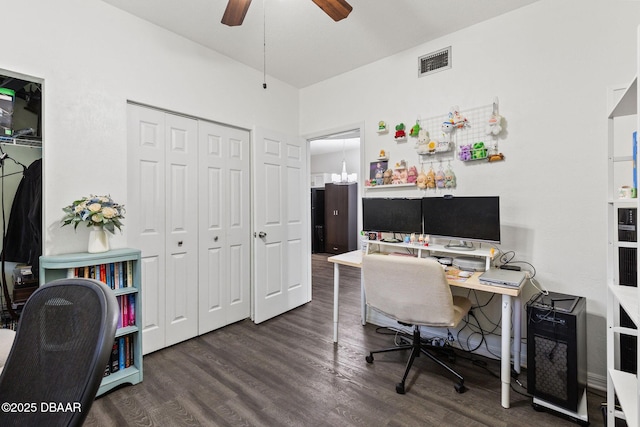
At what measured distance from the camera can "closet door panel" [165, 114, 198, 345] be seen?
257 cm

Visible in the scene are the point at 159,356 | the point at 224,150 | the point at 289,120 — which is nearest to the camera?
the point at 159,356

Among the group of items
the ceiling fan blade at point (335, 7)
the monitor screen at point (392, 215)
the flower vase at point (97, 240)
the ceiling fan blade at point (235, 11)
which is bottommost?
the flower vase at point (97, 240)

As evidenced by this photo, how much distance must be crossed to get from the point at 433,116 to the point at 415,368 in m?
2.11

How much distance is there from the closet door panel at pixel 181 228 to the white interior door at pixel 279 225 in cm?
61

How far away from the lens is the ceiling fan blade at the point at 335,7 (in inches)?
66.9

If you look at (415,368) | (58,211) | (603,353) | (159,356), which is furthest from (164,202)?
(603,353)

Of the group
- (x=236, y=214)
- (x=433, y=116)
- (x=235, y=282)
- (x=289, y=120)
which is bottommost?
(x=235, y=282)

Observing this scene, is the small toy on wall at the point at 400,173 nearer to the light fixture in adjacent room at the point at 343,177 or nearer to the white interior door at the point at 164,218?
the white interior door at the point at 164,218

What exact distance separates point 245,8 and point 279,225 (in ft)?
6.96

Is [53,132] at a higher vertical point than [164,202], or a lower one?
higher

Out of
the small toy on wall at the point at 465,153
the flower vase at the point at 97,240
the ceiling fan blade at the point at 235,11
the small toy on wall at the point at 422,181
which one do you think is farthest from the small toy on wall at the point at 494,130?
the flower vase at the point at 97,240

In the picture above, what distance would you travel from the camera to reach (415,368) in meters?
2.25

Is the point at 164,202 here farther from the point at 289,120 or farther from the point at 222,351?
the point at 289,120

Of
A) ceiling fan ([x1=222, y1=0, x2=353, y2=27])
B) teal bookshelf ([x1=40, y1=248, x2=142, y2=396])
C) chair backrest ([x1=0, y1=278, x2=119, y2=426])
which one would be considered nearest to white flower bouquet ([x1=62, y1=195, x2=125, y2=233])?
teal bookshelf ([x1=40, y1=248, x2=142, y2=396])
